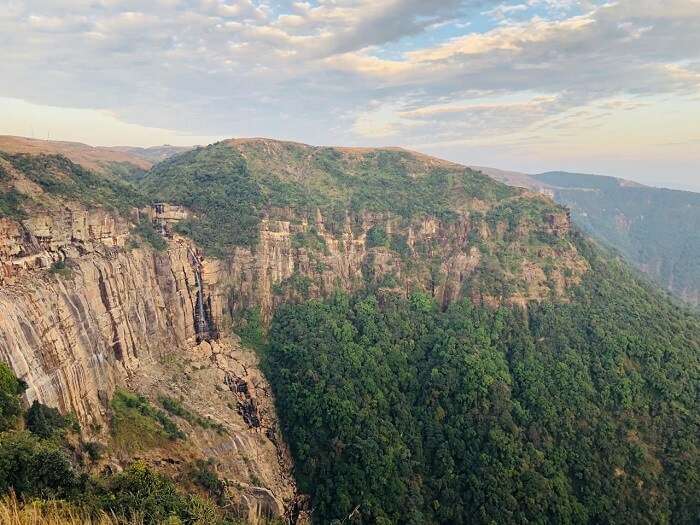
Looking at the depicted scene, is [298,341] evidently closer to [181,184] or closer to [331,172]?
[181,184]

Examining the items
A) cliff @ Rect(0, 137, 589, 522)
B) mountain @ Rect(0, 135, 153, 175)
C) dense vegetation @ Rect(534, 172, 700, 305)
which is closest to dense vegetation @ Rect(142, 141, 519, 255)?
cliff @ Rect(0, 137, 589, 522)

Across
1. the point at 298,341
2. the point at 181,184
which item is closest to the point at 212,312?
the point at 298,341

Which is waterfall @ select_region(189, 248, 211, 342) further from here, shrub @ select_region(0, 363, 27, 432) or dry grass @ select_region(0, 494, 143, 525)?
dry grass @ select_region(0, 494, 143, 525)

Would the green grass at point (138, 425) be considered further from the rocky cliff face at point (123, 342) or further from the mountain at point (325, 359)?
the rocky cliff face at point (123, 342)

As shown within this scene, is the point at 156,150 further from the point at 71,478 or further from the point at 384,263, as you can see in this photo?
the point at 71,478

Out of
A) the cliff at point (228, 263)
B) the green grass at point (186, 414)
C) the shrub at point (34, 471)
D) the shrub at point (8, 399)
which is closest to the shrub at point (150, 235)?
the cliff at point (228, 263)

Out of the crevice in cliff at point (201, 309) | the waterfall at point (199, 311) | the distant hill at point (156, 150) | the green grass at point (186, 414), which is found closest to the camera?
the green grass at point (186, 414)

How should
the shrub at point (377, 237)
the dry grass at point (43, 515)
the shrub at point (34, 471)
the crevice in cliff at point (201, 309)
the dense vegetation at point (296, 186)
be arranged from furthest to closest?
the shrub at point (377, 237)
the dense vegetation at point (296, 186)
the crevice in cliff at point (201, 309)
the shrub at point (34, 471)
the dry grass at point (43, 515)
